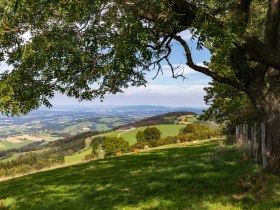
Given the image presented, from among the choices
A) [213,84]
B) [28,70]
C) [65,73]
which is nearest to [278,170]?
[65,73]

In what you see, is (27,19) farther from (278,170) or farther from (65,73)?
(278,170)

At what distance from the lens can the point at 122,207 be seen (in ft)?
43.5

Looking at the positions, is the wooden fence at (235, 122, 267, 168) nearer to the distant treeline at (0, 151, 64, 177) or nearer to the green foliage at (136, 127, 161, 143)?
the distant treeline at (0, 151, 64, 177)

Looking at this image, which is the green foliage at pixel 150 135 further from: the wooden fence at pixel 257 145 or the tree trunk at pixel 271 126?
the tree trunk at pixel 271 126

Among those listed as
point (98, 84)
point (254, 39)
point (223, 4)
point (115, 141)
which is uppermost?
point (223, 4)

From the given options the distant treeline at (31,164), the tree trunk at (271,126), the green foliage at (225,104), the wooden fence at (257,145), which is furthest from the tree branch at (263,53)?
the distant treeline at (31,164)

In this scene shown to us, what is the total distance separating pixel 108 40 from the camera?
40.2ft

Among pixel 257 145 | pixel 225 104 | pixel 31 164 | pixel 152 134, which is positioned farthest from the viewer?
pixel 31 164

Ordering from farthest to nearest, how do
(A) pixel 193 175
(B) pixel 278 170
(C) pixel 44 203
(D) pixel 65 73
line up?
1. (A) pixel 193 175
2. (C) pixel 44 203
3. (B) pixel 278 170
4. (D) pixel 65 73

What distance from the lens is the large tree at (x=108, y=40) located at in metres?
10.7

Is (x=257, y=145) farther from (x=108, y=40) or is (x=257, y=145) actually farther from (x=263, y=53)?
(x=108, y=40)

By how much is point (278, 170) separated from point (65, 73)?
10211 millimetres

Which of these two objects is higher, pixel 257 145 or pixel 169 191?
pixel 257 145

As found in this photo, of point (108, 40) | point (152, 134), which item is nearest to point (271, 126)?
point (108, 40)
